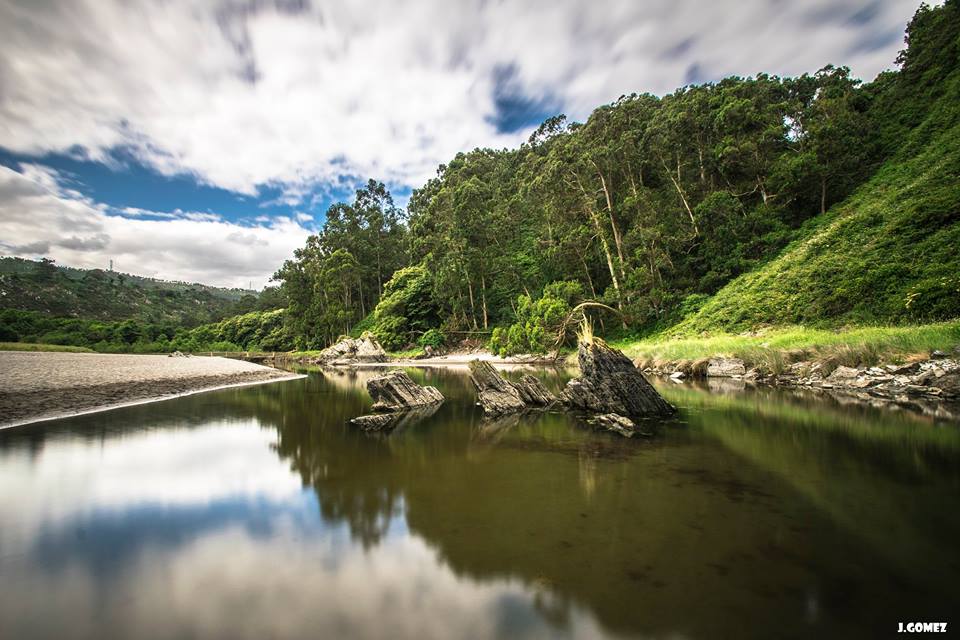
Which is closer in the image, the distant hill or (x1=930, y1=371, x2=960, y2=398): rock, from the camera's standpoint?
(x1=930, y1=371, x2=960, y2=398): rock

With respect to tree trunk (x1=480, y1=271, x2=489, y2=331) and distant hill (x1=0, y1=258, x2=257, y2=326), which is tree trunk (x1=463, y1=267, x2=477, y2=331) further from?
distant hill (x1=0, y1=258, x2=257, y2=326)

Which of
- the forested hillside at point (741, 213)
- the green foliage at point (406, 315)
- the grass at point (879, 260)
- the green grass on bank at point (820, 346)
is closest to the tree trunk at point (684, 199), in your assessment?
the forested hillside at point (741, 213)

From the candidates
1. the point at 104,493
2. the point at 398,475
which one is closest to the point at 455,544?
the point at 398,475

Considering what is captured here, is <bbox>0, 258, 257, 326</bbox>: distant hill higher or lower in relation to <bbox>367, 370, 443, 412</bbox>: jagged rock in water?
higher

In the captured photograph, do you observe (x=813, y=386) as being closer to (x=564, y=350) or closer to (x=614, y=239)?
(x=564, y=350)

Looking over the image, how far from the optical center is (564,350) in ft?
131

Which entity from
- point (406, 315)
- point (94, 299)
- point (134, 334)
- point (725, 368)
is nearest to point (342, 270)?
point (406, 315)

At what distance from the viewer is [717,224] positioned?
35.0 metres

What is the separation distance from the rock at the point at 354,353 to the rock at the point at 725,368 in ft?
133

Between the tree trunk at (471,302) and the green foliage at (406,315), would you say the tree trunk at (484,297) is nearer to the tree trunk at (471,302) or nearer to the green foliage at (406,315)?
the tree trunk at (471,302)

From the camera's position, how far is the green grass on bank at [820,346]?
1334 cm

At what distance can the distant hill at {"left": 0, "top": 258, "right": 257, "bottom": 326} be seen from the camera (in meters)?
83.3

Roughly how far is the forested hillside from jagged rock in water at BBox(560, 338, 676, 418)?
43.0ft

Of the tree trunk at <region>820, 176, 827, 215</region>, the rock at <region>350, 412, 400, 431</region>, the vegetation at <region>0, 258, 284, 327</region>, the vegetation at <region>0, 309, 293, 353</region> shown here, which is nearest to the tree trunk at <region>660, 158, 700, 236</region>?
the tree trunk at <region>820, 176, 827, 215</region>
